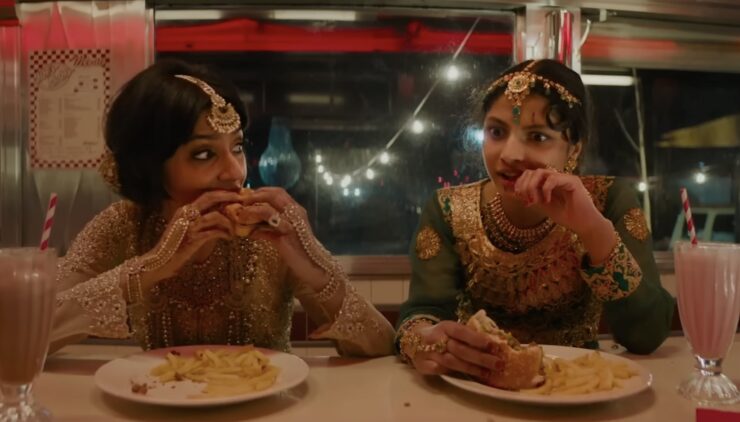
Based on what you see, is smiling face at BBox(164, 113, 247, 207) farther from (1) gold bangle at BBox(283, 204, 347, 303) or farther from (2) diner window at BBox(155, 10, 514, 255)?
(2) diner window at BBox(155, 10, 514, 255)

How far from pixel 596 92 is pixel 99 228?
8.75 ft

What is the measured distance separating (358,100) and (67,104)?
1394 millimetres

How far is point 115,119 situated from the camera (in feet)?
5.65

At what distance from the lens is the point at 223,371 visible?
1.21 metres

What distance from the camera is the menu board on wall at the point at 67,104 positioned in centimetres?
301

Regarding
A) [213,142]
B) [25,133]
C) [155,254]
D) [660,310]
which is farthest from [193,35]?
[660,310]

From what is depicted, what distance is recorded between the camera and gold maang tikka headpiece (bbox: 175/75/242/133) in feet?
5.23

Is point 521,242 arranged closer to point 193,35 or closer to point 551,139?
point 551,139

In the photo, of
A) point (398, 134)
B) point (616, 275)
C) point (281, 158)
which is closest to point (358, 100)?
point (398, 134)

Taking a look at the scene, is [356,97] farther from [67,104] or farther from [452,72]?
[67,104]

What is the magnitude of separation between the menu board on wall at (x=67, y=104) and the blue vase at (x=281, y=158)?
2.59 ft

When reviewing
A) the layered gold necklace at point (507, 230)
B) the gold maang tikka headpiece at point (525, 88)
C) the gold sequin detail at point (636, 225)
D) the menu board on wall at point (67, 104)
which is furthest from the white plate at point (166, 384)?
the menu board on wall at point (67, 104)

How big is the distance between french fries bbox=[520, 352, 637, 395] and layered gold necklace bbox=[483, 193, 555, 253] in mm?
470

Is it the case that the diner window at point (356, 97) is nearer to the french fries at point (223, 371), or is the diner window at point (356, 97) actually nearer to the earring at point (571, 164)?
the earring at point (571, 164)
